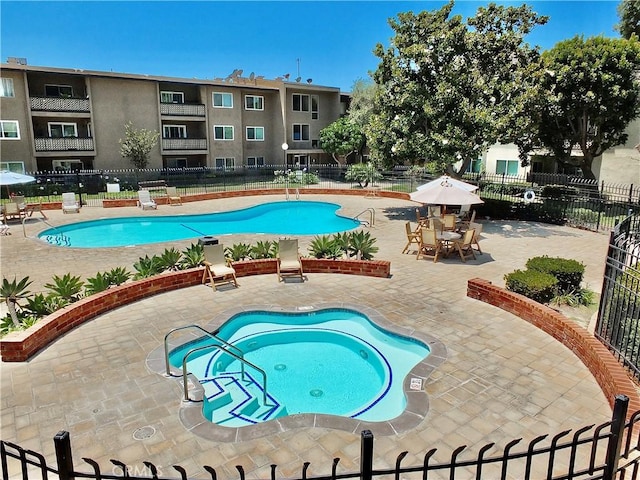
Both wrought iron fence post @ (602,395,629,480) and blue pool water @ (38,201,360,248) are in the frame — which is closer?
wrought iron fence post @ (602,395,629,480)

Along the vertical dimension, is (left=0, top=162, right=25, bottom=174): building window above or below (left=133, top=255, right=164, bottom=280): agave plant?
above

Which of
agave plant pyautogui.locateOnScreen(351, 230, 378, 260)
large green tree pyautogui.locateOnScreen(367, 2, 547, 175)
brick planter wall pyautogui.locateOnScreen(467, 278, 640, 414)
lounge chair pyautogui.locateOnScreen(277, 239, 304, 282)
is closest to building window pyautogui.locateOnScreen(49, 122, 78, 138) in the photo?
large green tree pyautogui.locateOnScreen(367, 2, 547, 175)

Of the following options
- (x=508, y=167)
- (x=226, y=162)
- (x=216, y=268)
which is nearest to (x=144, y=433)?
(x=216, y=268)

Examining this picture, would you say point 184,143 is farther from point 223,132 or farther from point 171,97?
point 171,97

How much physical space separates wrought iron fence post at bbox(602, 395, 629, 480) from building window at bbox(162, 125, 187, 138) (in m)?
37.7

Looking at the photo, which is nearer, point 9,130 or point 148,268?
point 148,268

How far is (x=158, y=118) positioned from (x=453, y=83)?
83.9 ft

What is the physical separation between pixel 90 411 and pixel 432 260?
10.2 m

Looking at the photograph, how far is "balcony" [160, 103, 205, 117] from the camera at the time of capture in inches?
1369

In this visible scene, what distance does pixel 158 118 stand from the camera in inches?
1357

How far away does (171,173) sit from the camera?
3259cm

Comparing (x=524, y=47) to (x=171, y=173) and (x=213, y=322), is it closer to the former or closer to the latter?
(x=213, y=322)

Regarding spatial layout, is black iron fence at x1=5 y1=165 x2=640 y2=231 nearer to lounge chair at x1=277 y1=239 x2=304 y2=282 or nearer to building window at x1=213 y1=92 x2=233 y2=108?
building window at x1=213 y1=92 x2=233 y2=108

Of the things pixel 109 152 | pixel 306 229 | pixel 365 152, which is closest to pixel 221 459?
pixel 306 229
